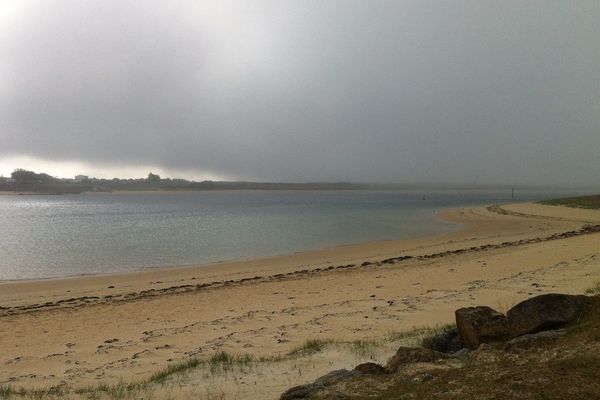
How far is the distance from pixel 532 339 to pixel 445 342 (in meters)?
1.50

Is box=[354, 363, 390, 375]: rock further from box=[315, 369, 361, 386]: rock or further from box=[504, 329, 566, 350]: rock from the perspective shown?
box=[504, 329, 566, 350]: rock

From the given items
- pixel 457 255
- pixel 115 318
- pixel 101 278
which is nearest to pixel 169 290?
pixel 115 318

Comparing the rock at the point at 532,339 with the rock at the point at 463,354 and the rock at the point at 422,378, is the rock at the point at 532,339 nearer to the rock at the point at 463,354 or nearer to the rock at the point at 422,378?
the rock at the point at 463,354

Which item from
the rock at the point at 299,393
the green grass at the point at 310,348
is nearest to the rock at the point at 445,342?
the green grass at the point at 310,348

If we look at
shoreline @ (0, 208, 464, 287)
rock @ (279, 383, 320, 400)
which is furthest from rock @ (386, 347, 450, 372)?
shoreline @ (0, 208, 464, 287)

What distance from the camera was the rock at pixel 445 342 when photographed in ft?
19.7

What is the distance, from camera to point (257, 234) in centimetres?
3928

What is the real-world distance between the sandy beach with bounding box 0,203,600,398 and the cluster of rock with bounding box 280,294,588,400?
949mm

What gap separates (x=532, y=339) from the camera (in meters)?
4.80

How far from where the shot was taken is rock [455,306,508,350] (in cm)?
549

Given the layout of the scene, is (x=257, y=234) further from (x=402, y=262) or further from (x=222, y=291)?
(x=222, y=291)

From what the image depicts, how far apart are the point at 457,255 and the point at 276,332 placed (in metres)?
14.6

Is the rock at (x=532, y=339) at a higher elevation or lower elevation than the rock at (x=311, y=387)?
higher

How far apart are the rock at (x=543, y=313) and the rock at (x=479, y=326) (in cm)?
12
